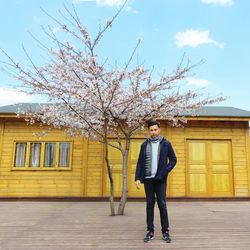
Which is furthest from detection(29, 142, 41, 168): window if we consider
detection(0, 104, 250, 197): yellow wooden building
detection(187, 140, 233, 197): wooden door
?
detection(187, 140, 233, 197): wooden door

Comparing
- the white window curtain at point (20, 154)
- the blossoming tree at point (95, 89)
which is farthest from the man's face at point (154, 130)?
the white window curtain at point (20, 154)

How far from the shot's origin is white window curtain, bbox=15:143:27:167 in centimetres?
750

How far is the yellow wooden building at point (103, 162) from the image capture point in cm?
736

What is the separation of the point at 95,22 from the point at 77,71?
1.00m

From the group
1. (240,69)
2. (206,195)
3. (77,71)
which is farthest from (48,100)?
(240,69)

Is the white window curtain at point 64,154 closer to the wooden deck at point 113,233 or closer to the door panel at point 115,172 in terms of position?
the door panel at point 115,172

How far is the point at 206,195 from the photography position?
741 cm

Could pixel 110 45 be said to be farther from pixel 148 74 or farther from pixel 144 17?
pixel 144 17

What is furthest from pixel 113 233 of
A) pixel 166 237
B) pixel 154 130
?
pixel 154 130

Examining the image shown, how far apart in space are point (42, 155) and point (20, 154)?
0.71m

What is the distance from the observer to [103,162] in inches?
295

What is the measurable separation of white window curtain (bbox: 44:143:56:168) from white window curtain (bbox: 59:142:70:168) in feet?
0.72

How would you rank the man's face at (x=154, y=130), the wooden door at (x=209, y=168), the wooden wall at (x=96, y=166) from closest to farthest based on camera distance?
the man's face at (x=154, y=130), the wooden wall at (x=96, y=166), the wooden door at (x=209, y=168)

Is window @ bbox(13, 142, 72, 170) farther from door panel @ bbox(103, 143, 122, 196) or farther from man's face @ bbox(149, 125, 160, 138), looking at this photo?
man's face @ bbox(149, 125, 160, 138)
